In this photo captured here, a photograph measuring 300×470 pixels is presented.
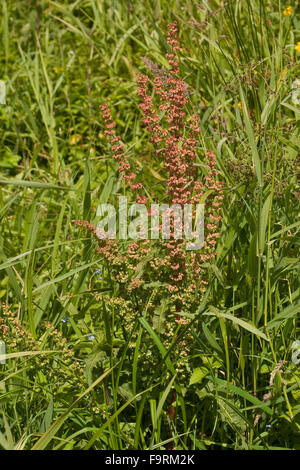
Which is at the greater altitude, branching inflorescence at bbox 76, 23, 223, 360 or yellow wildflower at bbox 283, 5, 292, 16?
yellow wildflower at bbox 283, 5, 292, 16

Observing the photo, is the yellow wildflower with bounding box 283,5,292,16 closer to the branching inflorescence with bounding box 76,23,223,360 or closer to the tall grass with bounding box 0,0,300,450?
the tall grass with bounding box 0,0,300,450

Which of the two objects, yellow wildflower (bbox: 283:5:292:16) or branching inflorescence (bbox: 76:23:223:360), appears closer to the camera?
Result: branching inflorescence (bbox: 76:23:223:360)

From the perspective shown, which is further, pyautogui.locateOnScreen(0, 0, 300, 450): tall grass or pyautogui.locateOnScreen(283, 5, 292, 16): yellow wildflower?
pyautogui.locateOnScreen(283, 5, 292, 16): yellow wildflower

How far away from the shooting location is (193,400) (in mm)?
1971

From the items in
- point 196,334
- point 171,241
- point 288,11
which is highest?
point 288,11

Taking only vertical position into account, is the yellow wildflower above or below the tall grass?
above

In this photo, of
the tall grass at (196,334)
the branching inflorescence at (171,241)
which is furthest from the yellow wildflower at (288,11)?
the branching inflorescence at (171,241)

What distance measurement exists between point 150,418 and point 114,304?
1.22 feet

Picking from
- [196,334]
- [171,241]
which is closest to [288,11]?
[171,241]

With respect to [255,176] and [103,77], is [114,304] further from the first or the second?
[103,77]

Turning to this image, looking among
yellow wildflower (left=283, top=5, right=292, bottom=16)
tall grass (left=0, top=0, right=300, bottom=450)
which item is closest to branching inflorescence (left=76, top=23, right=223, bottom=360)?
tall grass (left=0, top=0, right=300, bottom=450)

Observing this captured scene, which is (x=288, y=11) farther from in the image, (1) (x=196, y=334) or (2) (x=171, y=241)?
(1) (x=196, y=334)

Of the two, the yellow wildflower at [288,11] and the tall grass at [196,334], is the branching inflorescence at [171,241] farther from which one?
the yellow wildflower at [288,11]

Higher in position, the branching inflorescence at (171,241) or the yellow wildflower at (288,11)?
the yellow wildflower at (288,11)
